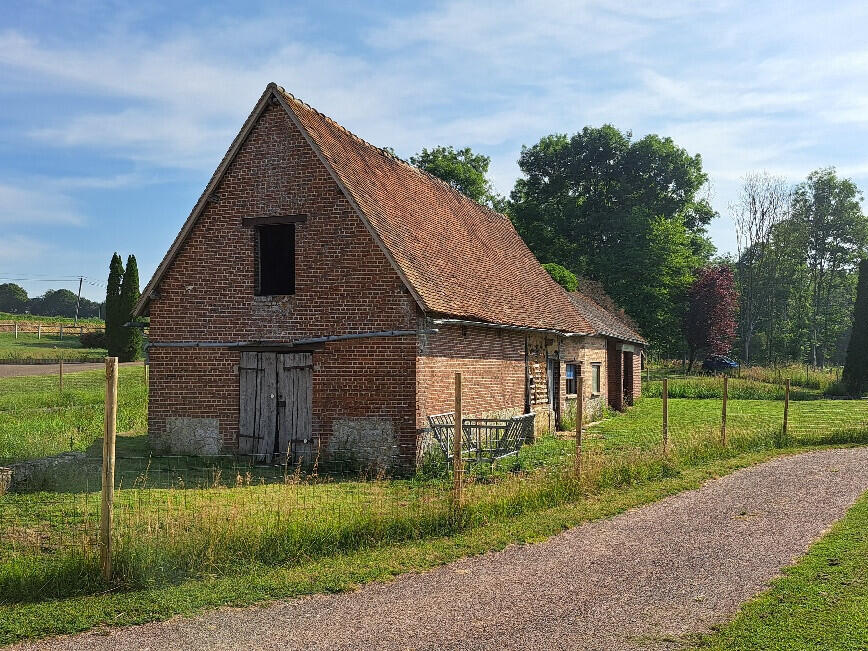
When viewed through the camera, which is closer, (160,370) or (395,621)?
(395,621)

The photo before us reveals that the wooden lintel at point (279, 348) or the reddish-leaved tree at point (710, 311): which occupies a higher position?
the reddish-leaved tree at point (710, 311)

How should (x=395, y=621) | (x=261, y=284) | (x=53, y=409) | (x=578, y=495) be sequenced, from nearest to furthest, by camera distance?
(x=395, y=621), (x=578, y=495), (x=261, y=284), (x=53, y=409)

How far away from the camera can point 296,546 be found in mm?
7957

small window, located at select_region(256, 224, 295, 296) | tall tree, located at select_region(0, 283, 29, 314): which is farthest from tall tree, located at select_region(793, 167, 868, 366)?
tall tree, located at select_region(0, 283, 29, 314)

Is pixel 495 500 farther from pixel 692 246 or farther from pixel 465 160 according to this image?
pixel 692 246

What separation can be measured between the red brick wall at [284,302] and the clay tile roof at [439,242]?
21.5 inches

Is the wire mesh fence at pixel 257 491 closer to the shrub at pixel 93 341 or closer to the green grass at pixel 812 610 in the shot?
the green grass at pixel 812 610

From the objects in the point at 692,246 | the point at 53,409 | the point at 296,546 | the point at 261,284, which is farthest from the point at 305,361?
the point at 692,246

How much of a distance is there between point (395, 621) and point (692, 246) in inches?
2244

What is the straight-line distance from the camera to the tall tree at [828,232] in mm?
65500

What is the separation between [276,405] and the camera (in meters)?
15.2

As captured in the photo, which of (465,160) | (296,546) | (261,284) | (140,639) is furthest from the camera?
(465,160)

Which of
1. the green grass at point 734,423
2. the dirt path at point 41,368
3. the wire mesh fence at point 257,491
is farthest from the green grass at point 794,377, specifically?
the dirt path at point 41,368

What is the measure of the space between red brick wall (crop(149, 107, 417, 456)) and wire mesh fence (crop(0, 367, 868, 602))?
116 cm
